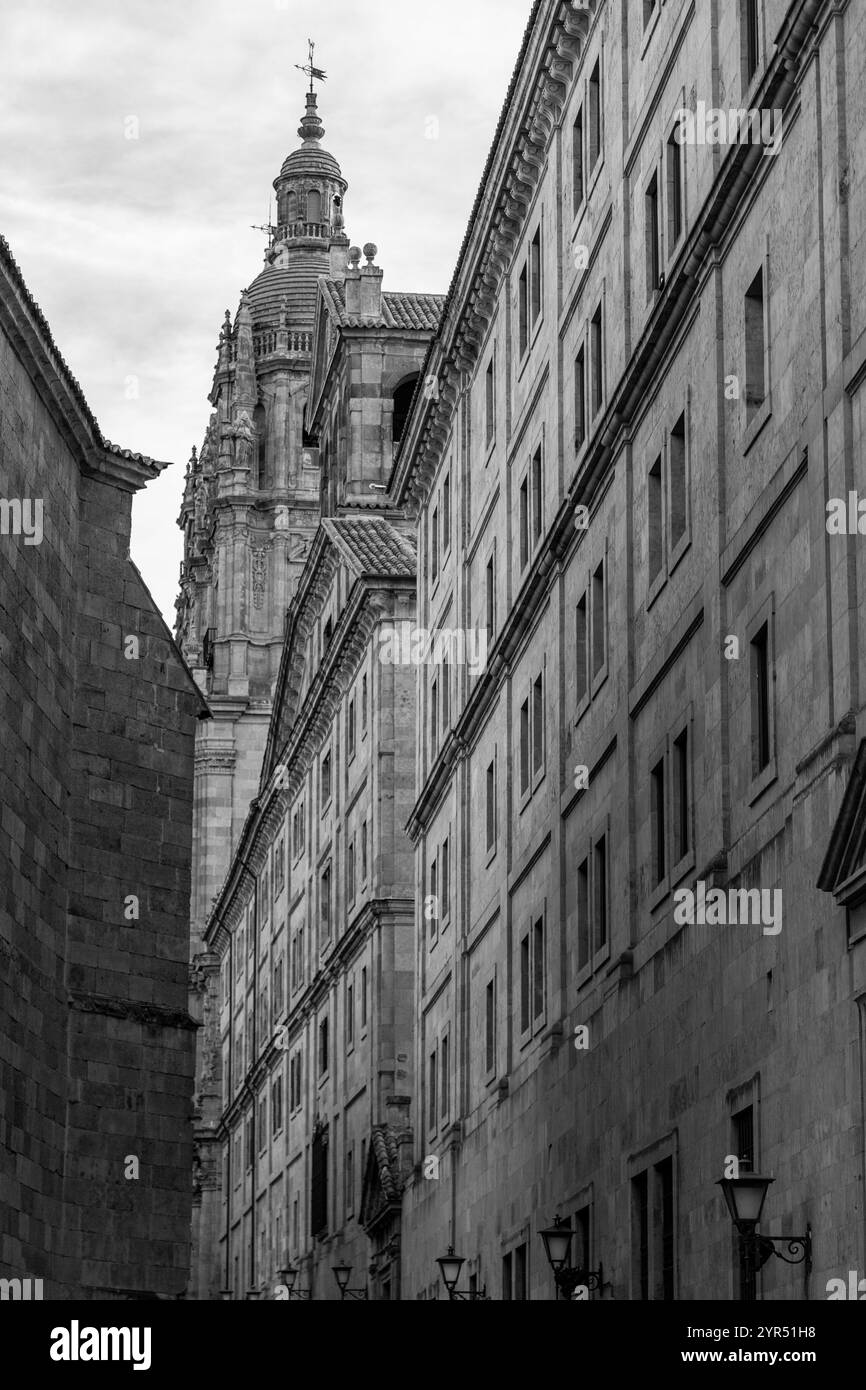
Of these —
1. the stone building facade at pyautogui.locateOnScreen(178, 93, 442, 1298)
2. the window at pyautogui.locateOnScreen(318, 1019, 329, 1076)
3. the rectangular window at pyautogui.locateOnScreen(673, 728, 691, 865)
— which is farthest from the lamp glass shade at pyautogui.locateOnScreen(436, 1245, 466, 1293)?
the window at pyautogui.locateOnScreen(318, 1019, 329, 1076)

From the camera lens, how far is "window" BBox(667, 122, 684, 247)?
118 feet

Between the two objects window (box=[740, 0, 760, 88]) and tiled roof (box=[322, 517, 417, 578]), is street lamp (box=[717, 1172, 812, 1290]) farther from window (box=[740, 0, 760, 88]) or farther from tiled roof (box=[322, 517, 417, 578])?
tiled roof (box=[322, 517, 417, 578])

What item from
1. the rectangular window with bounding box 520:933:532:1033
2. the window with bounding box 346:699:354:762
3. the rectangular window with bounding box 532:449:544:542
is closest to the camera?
the rectangular window with bounding box 520:933:532:1033

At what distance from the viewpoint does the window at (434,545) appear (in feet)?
197

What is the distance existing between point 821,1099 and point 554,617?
18897mm

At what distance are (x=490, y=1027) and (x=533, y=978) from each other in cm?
522

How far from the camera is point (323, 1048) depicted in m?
76.6

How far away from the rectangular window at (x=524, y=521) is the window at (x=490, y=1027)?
8.09m

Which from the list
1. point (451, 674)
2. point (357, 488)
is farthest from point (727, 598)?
point (357, 488)

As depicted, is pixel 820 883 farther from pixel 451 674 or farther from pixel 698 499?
pixel 451 674

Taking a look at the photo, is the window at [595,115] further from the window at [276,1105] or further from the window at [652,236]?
the window at [276,1105]

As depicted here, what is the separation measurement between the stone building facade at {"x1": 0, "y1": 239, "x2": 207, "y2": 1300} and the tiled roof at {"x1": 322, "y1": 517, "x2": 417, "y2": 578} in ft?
76.2

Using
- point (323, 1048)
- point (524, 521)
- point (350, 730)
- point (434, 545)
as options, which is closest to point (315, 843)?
point (323, 1048)

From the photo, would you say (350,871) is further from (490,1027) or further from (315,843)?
(490,1027)
